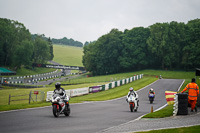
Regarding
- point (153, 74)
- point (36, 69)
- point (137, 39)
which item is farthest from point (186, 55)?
point (36, 69)

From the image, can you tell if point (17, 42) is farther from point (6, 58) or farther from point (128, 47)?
point (128, 47)

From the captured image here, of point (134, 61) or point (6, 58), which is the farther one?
point (6, 58)

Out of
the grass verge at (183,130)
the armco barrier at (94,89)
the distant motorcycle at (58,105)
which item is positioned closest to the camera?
the grass verge at (183,130)

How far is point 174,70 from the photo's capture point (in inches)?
3720

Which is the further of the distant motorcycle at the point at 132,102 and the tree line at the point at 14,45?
the tree line at the point at 14,45

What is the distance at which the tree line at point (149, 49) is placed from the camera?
88062mm

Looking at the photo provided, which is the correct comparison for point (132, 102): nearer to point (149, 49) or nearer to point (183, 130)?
point (183, 130)

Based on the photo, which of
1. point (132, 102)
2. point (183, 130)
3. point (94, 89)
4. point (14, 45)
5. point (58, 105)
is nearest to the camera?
point (183, 130)

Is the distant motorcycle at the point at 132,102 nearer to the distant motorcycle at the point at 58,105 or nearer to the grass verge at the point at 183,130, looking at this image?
the distant motorcycle at the point at 58,105

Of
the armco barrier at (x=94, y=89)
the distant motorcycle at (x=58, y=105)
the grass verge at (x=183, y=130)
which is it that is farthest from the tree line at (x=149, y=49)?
the grass verge at (x=183, y=130)

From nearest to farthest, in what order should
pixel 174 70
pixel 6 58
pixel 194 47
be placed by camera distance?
pixel 194 47 < pixel 174 70 < pixel 6 58

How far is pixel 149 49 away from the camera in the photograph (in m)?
94.9

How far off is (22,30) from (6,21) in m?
7.41

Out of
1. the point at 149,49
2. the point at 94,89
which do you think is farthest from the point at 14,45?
the point at 94,89
